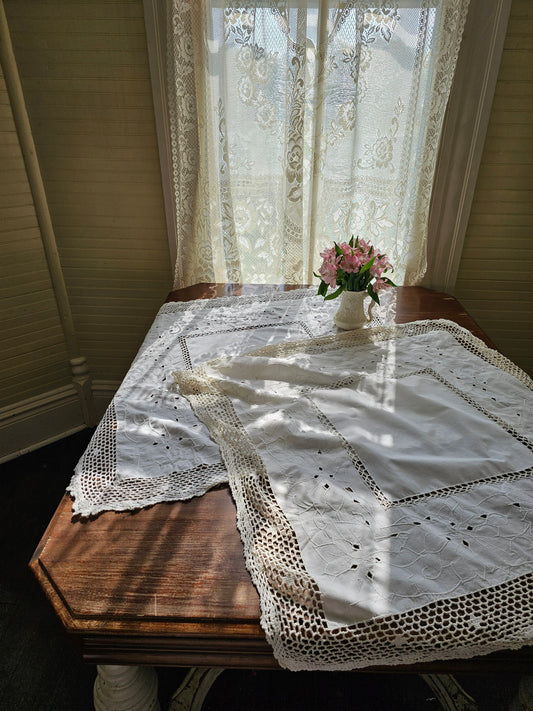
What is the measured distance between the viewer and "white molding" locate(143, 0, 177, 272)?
1719 mm

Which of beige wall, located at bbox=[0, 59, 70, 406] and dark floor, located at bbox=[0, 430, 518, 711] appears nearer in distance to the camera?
dark floor, located at bbox=[0, 430, 518, 711]

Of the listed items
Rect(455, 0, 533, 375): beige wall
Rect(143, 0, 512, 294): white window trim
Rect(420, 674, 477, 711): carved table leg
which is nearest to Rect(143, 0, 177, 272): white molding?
Rect(143, 0, 512, 294): white window trim

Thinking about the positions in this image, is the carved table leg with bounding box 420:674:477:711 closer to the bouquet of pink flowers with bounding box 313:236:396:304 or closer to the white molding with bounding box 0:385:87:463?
the bouquet of pink flowers with bounding box 313:236:396:304

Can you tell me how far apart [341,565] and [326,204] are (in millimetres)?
1516

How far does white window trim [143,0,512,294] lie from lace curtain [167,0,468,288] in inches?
3.7

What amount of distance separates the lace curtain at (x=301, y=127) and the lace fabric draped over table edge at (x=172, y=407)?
Answer: 0.97ft

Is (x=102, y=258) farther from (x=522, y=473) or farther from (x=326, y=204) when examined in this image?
(x=522, y=473)

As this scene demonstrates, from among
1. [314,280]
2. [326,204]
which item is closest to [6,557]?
[314,280]

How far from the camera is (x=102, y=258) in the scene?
2.21 meters

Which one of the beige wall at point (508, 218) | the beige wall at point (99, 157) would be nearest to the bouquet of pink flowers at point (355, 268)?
the beige wall at point (508, 218)

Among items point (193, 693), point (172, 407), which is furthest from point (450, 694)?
point (172, 407)

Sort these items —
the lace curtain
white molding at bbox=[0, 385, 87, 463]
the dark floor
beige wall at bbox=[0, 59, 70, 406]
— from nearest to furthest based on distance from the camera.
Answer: the dark floor
the lace curtain
beige wall at bbox=[0, 59, 70, 406]
white molding at bbox=[0, 385, 87, 463]

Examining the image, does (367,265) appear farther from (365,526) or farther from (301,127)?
(365,526)

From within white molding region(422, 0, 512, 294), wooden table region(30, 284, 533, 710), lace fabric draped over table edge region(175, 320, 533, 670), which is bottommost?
wooden table region(30, 284, 533, 710)
